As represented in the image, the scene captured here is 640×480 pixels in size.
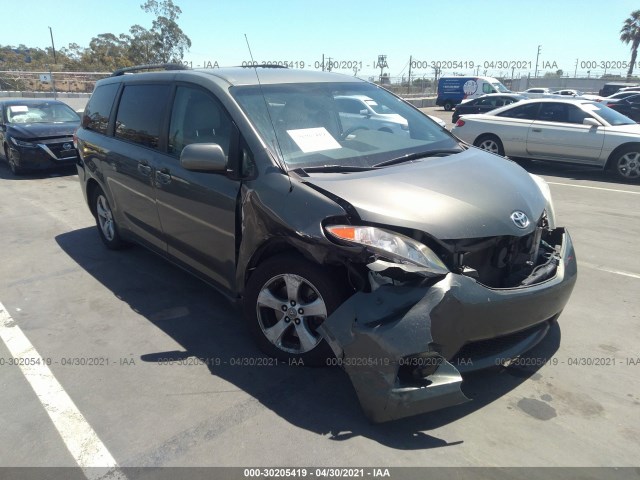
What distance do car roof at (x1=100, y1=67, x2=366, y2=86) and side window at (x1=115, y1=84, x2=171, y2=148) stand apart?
16 centimetres

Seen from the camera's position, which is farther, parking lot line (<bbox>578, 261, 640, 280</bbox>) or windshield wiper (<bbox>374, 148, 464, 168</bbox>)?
parking lot line (<bbox>578, 261, 640, 280</bbox>)

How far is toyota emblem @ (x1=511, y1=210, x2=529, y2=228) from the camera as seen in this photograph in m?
2.99

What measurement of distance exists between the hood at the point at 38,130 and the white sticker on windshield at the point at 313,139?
342 inches

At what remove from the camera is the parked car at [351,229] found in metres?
2.58

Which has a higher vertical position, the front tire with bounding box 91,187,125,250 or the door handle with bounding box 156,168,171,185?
the door handle with bounding box 156,168,171,185

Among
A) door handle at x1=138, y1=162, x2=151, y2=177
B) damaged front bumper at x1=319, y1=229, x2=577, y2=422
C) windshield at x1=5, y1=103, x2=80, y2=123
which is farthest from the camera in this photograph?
windshield at x1=5, y1=103, x2=80, y2=123

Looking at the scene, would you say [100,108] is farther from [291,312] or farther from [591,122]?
[591,122]

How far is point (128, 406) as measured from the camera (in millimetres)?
3029

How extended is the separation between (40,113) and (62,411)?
395 inches

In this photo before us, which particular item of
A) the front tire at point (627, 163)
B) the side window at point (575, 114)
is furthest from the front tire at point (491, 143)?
the front tire at point (627, 163)

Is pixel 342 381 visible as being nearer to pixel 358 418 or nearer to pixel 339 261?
pixel 358 418

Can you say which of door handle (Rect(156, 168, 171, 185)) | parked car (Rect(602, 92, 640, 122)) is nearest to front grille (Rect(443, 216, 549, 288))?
door handle (Rect(156, 168, 171, 185))

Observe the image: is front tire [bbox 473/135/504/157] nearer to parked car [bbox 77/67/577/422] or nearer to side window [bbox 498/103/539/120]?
side window [bbox 498/103/539/120]

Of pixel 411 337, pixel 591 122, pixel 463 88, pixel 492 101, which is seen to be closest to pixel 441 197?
pixel 411 337
